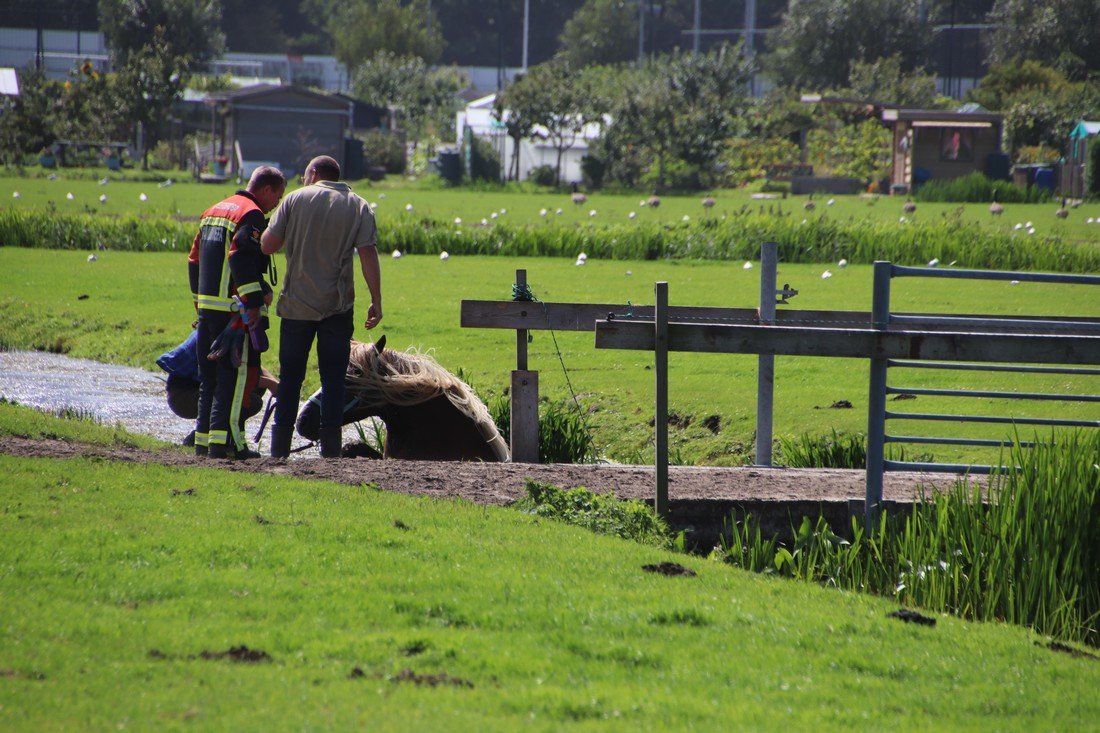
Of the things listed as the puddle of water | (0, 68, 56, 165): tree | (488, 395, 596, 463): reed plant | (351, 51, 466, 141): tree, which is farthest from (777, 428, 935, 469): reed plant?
(351, 51, 466, 141): tree

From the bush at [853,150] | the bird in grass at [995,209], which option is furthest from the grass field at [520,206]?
the bush at [853,150]

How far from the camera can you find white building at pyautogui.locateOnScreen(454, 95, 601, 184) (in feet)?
246

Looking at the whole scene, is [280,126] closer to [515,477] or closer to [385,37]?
[385,37]

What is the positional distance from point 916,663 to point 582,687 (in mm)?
1474

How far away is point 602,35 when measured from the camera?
433 feet

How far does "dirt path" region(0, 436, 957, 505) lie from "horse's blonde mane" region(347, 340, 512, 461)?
1.56 m

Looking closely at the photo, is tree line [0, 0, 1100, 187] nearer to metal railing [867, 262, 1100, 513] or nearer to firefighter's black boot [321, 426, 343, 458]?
firefighter's black boot [321, 426, 343, 458]

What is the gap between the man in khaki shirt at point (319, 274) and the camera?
9344 millimetres

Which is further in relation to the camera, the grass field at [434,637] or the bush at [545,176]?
the bush at [545,176]

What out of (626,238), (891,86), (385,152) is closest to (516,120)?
(385,152)

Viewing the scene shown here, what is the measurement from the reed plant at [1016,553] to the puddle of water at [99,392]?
6301 mm

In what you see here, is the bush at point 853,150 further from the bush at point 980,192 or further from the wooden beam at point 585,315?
the wooden beam at point 585,315

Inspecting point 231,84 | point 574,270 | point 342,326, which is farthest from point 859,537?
point 231,84

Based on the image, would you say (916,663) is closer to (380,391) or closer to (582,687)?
(582,687)
